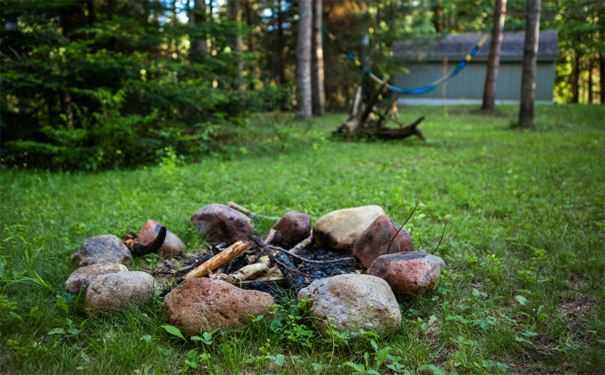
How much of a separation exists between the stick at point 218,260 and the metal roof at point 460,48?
20923 mm

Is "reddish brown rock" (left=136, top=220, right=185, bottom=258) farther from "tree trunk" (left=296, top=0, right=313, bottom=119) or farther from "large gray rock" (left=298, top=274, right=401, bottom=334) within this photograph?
"tree trunk" (left=296, top=0, right=313, bottom=119)

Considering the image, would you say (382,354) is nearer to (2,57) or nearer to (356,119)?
(2,57)

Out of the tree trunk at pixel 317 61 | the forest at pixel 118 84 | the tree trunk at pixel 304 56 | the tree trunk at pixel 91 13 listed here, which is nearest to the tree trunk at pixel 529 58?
the forest at pixel 118 84

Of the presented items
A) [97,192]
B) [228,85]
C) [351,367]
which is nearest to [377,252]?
[351,367]

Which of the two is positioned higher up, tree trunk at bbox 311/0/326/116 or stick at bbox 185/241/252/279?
tree trunk at bbox 311/0/326/116

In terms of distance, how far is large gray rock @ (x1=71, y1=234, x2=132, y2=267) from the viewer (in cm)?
342

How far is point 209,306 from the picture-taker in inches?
102

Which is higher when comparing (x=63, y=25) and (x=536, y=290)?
(x=63, y=25)

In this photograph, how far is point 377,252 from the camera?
3.43 metres

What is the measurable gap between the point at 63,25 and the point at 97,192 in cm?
400

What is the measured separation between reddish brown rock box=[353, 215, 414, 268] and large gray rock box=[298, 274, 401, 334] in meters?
0.74

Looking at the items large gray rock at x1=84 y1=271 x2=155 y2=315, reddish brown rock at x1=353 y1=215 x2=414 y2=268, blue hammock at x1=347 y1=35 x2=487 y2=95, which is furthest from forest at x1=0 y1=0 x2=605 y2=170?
reddish brown rock at x1=353 y1=215 x2=414 y2=268

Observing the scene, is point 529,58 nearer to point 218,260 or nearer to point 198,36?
point 198,36

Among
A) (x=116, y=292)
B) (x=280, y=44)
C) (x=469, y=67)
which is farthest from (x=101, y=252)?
(x=469, y=67)
